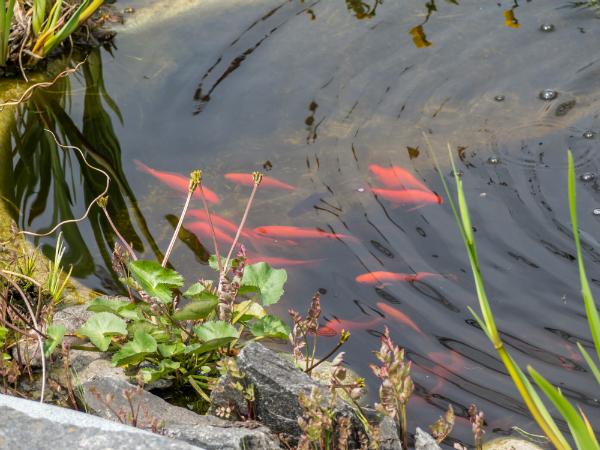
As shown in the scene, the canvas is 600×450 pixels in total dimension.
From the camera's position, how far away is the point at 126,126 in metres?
5.30

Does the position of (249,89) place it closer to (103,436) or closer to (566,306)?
(566,306)

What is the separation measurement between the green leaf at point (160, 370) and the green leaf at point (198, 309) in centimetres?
15

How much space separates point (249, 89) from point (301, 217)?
1.35 meters

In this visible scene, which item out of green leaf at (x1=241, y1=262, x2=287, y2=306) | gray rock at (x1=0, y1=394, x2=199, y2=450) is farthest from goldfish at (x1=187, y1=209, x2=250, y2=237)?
gray rock at (x1=0, y1=394, x2=199, y2=450)

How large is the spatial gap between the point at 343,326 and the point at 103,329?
115 cm

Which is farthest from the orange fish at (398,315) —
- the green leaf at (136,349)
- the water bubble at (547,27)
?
the water bubble at (547,27)

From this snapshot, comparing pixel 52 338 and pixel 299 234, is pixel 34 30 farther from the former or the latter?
pixel 52 338

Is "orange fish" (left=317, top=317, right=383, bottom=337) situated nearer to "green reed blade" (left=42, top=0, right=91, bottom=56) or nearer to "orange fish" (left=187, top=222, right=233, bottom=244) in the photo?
"orange fish" (left=187, top=222, right=233, bottom=244)

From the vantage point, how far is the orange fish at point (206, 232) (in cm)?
440

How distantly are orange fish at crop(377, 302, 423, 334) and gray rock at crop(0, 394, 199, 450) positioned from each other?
178 centimetres

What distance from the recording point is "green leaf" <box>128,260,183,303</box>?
120 inches

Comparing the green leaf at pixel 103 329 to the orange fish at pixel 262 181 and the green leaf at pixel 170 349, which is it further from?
the orange fish at pixel 262 181

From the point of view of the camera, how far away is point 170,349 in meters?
3.03

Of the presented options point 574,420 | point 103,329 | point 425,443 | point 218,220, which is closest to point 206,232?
point 218,220
